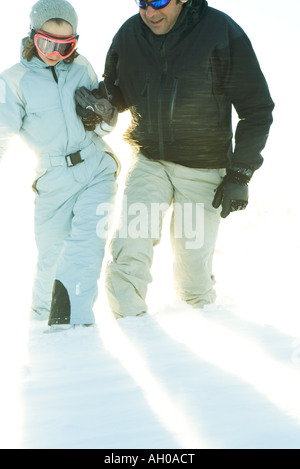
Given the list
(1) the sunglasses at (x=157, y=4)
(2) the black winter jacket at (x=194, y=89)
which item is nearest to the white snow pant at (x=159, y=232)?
(2) the black winter jacket at (x=194, y=89)

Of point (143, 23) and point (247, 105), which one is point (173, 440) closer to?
point (247, 105)

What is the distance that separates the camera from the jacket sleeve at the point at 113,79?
3.27 m

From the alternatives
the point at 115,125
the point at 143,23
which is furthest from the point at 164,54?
the point at 115,125

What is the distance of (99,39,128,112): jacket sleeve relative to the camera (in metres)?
3.27

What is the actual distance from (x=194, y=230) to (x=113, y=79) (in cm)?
115

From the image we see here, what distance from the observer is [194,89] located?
3.04 meters

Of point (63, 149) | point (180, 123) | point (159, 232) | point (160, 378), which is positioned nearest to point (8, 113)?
point (63, 149)

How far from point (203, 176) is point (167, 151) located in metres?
0.30

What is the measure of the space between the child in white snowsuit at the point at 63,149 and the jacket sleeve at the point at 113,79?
0.14 meters

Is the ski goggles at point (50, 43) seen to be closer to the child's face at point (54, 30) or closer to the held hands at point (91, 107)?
the child's face at point (54, 30)

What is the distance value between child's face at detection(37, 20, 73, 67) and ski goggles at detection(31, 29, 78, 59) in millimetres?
31

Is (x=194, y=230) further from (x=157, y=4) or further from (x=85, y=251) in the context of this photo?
(x=157, y=4)

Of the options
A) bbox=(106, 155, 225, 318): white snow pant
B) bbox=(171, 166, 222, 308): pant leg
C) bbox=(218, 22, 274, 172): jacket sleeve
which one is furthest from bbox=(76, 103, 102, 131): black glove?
bbox=(218, 22, 274, 172): jacket sleeve

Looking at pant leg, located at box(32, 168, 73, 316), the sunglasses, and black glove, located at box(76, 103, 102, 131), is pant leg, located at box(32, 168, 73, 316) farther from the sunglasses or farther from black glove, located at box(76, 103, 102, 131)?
the sunglasses
